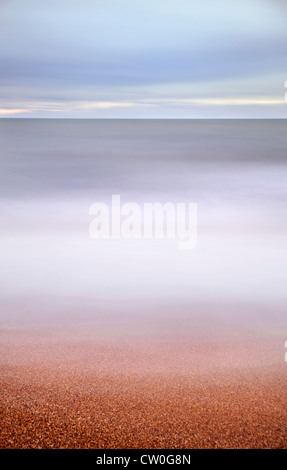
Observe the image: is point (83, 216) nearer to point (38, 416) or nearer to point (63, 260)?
point (63, 260)

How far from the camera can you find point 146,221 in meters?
4.17

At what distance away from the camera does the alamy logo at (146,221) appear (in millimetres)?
3521

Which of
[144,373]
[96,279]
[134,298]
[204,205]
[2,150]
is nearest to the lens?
[144,373]

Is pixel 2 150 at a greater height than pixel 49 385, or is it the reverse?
pixel 2 150

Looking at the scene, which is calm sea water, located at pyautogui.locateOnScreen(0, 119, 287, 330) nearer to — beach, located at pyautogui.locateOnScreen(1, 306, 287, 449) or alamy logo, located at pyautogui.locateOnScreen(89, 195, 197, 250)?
alamy logo, located at pyautogui.locateOnScreen(89, 195, 197, 250)

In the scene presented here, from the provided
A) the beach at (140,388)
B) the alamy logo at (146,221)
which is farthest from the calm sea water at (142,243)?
the beach at (140,388)

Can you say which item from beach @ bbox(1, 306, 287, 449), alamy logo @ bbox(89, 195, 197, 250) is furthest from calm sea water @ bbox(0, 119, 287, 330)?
beach @ bbox(1, 306, 287, 449)

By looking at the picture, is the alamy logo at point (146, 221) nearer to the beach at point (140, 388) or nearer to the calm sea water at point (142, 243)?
the calm sea water at point (142, 243)

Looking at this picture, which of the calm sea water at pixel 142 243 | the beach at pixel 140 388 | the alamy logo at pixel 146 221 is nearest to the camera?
the beach at pixel 140 388

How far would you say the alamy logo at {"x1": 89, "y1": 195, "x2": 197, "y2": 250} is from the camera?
352 cm

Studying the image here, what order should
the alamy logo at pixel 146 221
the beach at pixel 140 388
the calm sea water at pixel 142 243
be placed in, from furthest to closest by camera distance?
the alamy logo at pixel 146 221
the calm sea water at pixel 142 243
the beach at pixel 140 388

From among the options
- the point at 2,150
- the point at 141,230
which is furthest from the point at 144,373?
the point at 2,150

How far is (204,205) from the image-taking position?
5082mm

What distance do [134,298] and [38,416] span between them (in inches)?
43.3
